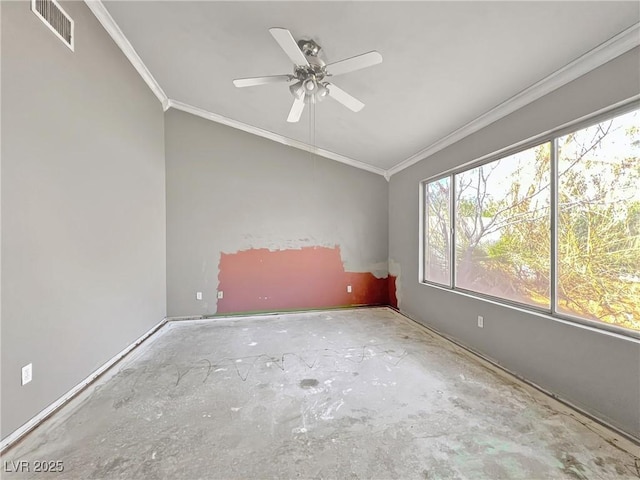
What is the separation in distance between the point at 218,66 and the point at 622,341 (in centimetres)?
403

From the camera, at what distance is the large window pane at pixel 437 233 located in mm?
3484

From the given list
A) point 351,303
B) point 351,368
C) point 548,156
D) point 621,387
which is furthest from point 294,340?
point 548,156

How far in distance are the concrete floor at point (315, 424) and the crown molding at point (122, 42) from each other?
324 centimetres

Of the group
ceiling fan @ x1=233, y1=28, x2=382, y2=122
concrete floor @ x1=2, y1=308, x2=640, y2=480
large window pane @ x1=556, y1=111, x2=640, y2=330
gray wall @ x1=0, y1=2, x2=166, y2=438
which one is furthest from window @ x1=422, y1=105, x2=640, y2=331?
gray wall @ x1=0, y1=2, x2=166, y2=438

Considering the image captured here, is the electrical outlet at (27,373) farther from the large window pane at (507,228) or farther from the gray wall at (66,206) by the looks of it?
the large window pane at (507,228)

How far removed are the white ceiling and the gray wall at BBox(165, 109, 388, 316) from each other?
32.6 inches

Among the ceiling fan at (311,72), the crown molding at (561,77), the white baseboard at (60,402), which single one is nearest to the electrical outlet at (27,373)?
the white baseboard at (60,402)

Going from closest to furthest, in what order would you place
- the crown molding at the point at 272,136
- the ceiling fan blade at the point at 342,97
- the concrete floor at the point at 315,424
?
the concrete floor at the point at 315,424 → the ceiling fan blade at the point at 342,97 → the crown molding at the point at 272,136

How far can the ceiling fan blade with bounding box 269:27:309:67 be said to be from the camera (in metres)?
1.57

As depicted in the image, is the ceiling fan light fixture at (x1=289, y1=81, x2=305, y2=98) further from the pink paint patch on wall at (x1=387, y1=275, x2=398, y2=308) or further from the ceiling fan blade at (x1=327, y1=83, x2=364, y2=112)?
the pink paint patch on wall at (x1=387, y1=275, x2=398, y2=308)

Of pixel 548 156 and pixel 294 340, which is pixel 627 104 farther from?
pixel 294 340

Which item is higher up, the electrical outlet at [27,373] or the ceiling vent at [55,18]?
the ceiling vent at [55,18]

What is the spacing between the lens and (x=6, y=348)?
1.54 m

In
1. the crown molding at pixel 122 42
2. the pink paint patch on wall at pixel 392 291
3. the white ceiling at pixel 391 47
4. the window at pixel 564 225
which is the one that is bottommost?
the pink paint patch on wall at pixel 392 291
